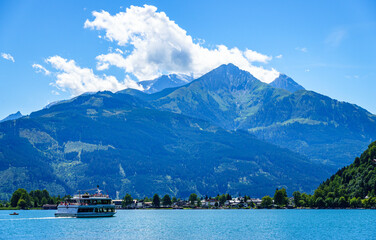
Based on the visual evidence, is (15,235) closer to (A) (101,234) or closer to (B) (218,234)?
(A) (101,234)

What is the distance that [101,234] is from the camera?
13488cm

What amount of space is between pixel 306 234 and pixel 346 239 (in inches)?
613

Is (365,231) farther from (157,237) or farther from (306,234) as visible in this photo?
(157,237)

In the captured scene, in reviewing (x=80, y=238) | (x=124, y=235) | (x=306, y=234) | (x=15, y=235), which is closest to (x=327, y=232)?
(x=306, y=234)

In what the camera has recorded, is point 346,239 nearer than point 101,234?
Yes

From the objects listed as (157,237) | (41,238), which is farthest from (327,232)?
(41,238)

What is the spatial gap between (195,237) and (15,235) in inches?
2167

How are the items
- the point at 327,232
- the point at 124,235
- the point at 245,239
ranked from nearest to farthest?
the point at 245,239
the point at 124,235
the point at 327,232

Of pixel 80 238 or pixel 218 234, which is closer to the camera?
pixel 80 238

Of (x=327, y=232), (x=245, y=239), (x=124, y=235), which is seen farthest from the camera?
(x=327, y=232)

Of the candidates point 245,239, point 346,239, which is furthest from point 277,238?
point 346,239

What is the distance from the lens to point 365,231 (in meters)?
139

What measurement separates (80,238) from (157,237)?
2092 cm

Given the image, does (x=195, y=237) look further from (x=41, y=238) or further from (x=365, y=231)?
(x=365, y=231)
